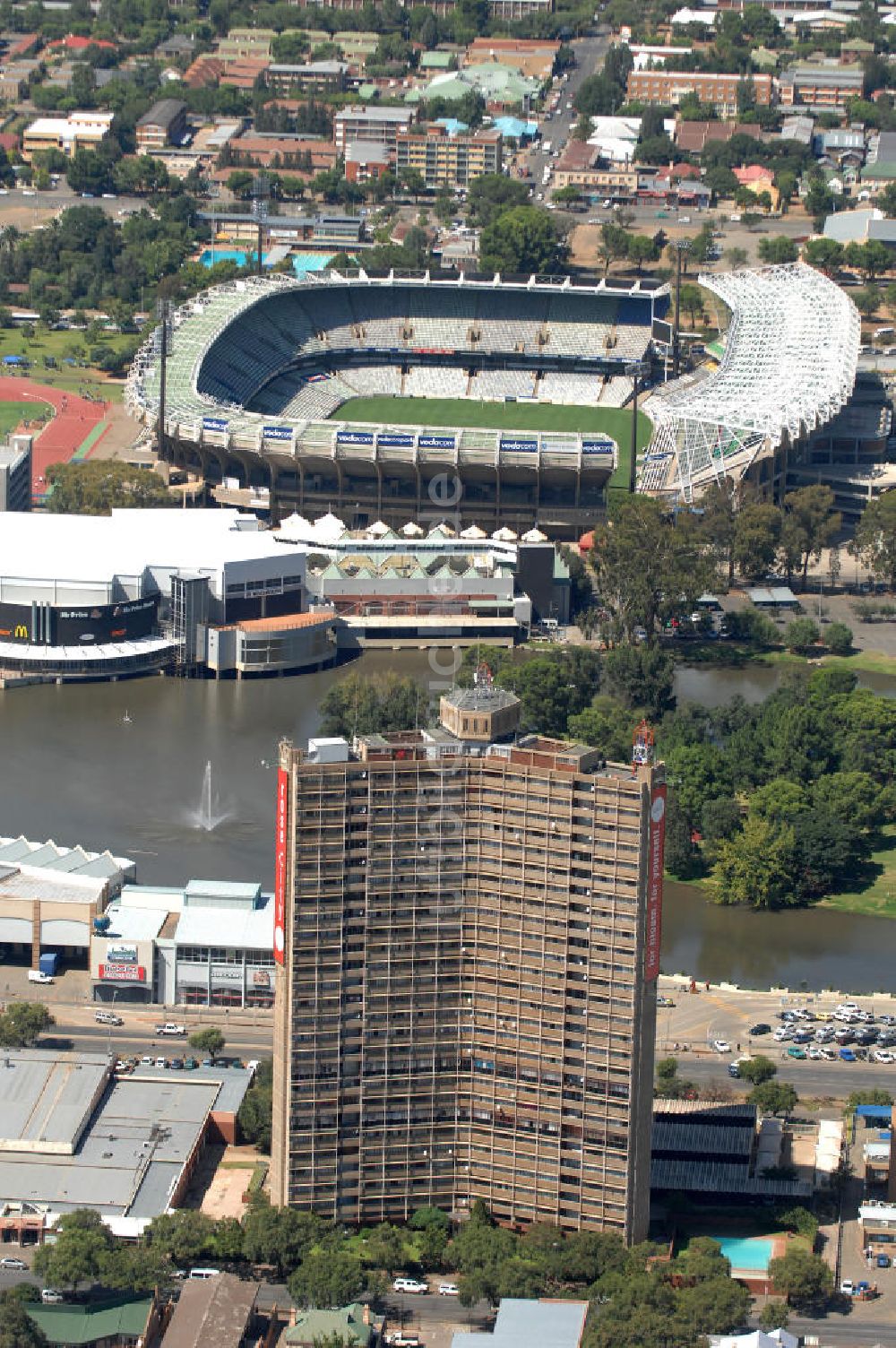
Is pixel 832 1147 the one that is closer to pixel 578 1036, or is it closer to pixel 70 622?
pixel 578 1036

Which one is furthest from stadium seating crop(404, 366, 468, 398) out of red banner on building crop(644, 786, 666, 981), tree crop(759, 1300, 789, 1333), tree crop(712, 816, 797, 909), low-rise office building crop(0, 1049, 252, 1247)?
tree crop(759, 1300, 789, 1333)

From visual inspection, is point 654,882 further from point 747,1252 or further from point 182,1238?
point 182,1238

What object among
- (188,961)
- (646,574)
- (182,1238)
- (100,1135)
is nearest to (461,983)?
(182,1238)

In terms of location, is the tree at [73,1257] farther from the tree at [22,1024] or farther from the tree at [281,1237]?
the tree at [22,1024]

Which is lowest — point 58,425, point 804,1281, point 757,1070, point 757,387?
point 58,425

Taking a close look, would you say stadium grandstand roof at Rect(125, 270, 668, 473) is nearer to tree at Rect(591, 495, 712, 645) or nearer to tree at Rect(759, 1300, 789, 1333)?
tree at Rect(591, 495, 712, 645)
